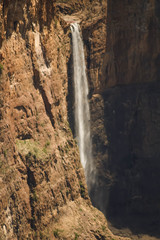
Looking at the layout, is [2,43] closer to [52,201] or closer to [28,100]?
[28,100]

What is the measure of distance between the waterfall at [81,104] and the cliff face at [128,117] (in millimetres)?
1316

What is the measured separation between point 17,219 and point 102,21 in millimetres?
23713

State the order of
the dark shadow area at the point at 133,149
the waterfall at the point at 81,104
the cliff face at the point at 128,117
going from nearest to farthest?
the waterfall at the point at 81,104
the cliff face at the point at 128,117
the dark shadow area at the point at 133,149

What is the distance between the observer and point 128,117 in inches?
2077

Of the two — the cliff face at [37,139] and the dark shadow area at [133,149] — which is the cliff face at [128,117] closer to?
the dark shadow area at [133,149]

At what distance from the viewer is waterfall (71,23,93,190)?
44844mm

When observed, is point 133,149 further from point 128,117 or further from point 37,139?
point 37,139

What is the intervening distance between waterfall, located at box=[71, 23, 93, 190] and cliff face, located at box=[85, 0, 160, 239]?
132cm

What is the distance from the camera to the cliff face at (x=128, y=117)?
4962 centimetres

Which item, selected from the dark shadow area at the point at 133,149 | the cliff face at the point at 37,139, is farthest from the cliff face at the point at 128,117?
the cliff face at the point at 37,139

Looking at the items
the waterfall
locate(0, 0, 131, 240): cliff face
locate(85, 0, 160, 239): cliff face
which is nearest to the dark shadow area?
locate(85, 0, 160, 239): cliff face

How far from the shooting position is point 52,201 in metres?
35.0

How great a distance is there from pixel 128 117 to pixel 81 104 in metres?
7.86

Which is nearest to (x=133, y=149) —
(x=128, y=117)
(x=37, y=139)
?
(x=128, y=117)
